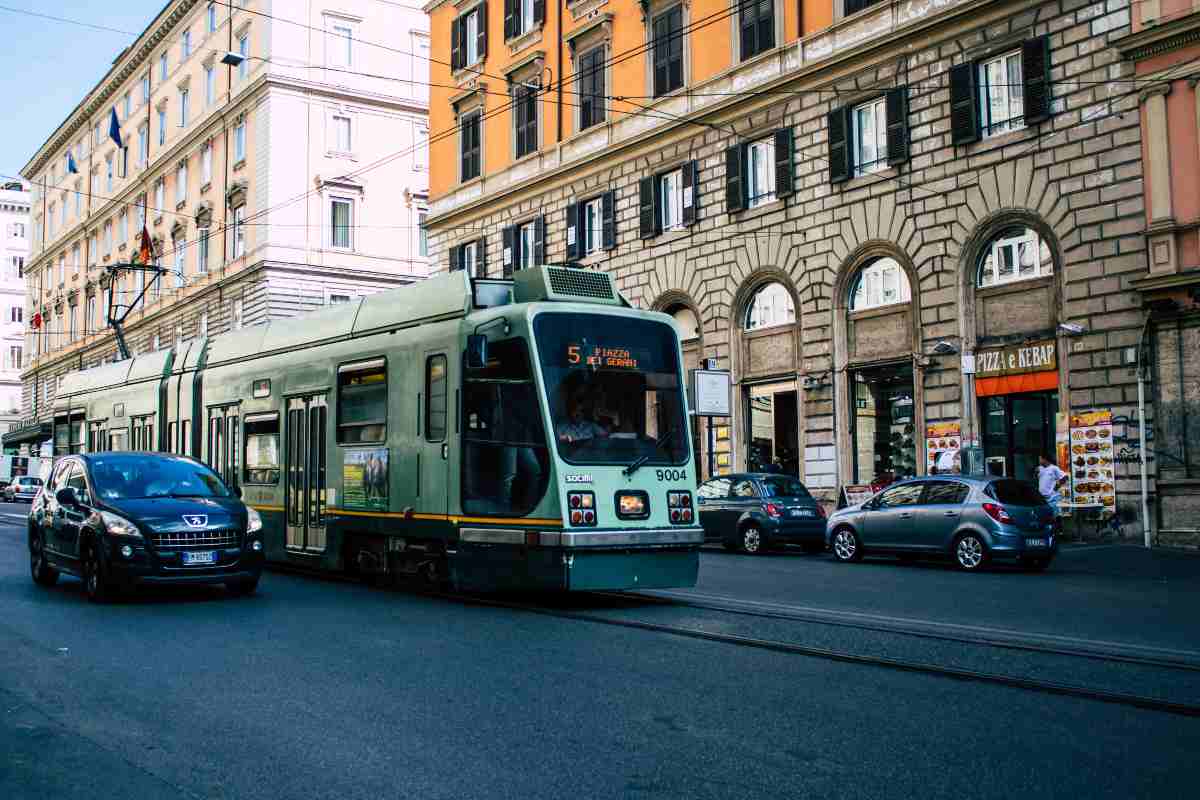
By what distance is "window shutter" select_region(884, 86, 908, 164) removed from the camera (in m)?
25.6

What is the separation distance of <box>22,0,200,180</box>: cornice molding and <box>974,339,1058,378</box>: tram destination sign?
43.8m

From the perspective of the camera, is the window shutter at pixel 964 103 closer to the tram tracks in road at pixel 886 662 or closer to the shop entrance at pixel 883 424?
the shop entrance at pixel 883 424

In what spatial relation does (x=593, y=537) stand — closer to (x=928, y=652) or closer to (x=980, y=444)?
(x=928, y=652)

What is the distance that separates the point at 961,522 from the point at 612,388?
8.33 m

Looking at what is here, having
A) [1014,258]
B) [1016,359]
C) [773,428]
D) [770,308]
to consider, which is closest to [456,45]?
[770,308]

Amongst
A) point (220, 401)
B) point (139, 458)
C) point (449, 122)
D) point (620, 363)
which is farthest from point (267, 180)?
point (620, 363)

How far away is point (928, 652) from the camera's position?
29.1 feet

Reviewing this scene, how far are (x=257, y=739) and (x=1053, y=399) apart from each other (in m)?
19.8

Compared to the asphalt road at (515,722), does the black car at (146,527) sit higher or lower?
higher

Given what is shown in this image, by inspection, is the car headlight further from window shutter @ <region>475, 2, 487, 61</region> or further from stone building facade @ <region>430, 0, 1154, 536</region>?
window shutter @ <region>475, 2, 487, 61</region>

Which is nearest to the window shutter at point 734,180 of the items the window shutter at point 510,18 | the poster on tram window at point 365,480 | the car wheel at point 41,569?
the window shutter at point 510,18

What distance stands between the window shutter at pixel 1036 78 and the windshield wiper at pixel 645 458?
14461 millimetres

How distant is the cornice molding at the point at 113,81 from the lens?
5794cm

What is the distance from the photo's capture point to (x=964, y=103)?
24375 millimetres
